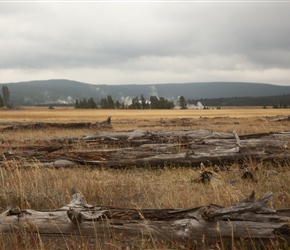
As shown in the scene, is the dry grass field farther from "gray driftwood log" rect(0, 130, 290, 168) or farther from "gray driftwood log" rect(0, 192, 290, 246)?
"gray driftwood log" rect(0, 130, 290, 168)

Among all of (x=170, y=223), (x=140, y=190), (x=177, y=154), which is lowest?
(x=140, y=190)

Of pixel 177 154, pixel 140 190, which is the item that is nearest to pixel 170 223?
pixel 140 190

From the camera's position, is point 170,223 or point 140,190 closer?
point 170,223

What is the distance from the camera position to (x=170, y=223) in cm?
385

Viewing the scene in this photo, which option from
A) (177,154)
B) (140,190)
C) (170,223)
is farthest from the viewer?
(177,154)

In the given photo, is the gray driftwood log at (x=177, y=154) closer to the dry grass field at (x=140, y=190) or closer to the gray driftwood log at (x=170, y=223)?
the dry grass field at (x=140, y=190)

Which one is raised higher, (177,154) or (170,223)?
(170,223)

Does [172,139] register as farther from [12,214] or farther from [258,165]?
[12,214]

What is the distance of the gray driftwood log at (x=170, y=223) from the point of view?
3.64 meters

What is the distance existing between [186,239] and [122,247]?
80 cm

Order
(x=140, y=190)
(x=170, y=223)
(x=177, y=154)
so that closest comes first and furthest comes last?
(x=170, y=223) → (x=140, y=190) → (x=177, y=154)

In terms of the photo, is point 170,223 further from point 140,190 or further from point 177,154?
point 177,154

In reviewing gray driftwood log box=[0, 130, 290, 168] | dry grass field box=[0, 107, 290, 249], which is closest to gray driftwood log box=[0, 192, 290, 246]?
dry grass field box=[0, 107, 290, 249]

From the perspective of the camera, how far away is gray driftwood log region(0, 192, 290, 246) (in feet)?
12.0
